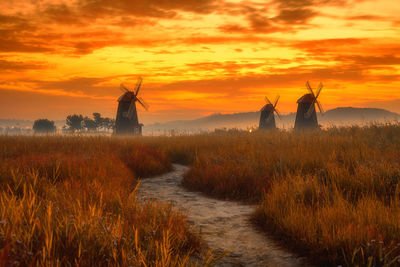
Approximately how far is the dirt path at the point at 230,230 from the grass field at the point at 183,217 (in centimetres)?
30

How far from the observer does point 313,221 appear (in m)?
4.70

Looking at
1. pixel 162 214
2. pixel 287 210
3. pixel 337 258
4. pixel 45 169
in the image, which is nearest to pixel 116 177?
pixel 45 169

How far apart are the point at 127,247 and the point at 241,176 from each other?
5730 millimetres

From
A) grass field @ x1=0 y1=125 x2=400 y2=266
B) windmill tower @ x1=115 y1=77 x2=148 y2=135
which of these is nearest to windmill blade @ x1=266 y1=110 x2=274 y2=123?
windmill tower @ x1=115 y1=77 x2=148 y2=135

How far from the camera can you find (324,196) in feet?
19.0

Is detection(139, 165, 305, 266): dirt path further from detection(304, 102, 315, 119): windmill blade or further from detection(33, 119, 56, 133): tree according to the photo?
detection(33, 119, 56, 133): tree

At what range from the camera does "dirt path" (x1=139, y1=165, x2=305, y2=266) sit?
14.0 ft

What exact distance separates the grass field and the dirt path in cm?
30

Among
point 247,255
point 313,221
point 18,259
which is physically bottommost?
point 247,255

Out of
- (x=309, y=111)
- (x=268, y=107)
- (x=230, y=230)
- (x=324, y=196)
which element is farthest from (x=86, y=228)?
(x=268, y=107)

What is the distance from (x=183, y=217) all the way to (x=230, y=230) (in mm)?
865

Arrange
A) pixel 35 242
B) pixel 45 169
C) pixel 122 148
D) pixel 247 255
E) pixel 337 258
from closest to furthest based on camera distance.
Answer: pixel 35 242 → pixel 337 258 → pixel 247 255 → pixel 45 169 → pixel 122 148

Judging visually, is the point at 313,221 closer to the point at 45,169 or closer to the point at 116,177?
the point at 116,177

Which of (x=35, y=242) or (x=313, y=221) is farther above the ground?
(x=35, y=242)
